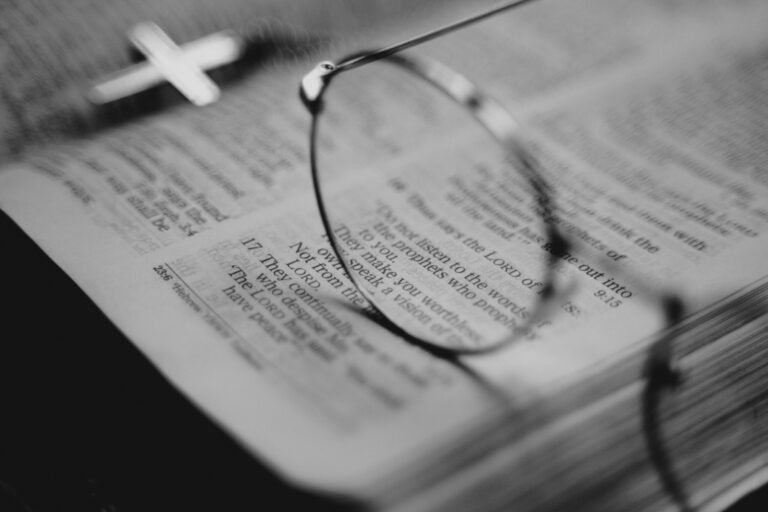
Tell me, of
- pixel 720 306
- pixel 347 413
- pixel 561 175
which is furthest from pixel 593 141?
pixel 347 413

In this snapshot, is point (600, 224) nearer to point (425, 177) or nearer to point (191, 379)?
point (425, 177)

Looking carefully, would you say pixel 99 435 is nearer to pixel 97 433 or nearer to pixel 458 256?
pixel 97 433

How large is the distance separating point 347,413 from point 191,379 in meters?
0.08

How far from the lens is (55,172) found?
1.65ft

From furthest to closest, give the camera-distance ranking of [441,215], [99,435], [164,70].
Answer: [164,70] → [441,215] → [99,435]

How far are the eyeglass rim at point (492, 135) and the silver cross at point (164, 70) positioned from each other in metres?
0.19

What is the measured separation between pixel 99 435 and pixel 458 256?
0.22 m

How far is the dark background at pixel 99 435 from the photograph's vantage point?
33cm

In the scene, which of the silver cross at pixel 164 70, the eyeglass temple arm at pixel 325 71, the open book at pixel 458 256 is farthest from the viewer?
the silver cross at pixel 164 70

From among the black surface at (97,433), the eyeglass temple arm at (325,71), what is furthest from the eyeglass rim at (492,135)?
the black surface at (97,433)

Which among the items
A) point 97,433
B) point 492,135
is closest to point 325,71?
point 492,135

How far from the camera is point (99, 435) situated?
14.7 inches

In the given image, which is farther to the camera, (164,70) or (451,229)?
(164,70)

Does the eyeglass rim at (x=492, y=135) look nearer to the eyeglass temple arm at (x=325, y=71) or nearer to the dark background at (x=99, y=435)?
the eyeglass temple arm at (x=325, y=71)
